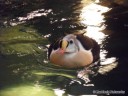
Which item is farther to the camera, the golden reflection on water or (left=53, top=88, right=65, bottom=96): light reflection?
the golden reflection on water

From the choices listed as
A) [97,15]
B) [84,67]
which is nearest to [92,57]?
[84,67]

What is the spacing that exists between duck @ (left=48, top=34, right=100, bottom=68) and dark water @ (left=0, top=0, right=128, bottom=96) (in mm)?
166

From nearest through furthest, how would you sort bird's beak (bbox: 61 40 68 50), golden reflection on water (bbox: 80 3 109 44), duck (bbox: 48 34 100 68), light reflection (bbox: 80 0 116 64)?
1. bird's beak (bbox: 61 40 68 50)
2. duck (bbox: 48 34 100 68)
3. light reflection (bbox: 80 0 116 64)
4. golden reflection on water (bbox: 80 3 109 44)

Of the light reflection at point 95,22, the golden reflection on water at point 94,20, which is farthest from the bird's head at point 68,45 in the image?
the golden reflection on water at point 94,20

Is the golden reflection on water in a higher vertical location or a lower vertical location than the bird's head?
higher

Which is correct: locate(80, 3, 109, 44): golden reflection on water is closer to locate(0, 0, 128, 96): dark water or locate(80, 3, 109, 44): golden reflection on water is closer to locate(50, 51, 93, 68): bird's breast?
locate(0, 0, 128, 96): dark water

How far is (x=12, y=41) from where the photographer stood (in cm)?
850

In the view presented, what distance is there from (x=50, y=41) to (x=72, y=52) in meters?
1.51

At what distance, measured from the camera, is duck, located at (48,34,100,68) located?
6.84 meters

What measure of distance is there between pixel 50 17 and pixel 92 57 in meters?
3.01

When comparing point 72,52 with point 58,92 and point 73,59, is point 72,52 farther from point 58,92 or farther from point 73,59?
point 58,92

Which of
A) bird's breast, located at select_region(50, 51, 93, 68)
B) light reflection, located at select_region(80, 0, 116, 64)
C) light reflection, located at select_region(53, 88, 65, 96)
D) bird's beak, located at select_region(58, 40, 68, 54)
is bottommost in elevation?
light reflection, located at select_region(53, 88, 65, 96)

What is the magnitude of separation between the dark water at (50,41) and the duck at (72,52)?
0.54 ft

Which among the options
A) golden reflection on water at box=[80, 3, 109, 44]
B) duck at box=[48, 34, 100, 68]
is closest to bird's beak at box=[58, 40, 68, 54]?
duck at box=[48, 34, 100, 68]
